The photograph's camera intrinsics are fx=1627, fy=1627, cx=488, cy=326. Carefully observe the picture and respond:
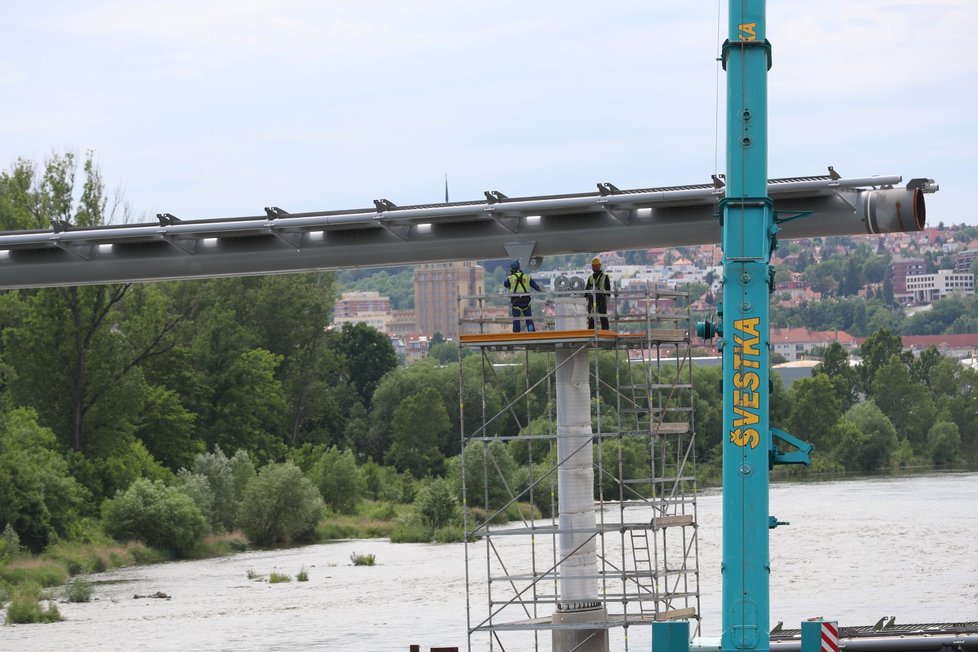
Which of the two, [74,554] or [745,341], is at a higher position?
[745,341]

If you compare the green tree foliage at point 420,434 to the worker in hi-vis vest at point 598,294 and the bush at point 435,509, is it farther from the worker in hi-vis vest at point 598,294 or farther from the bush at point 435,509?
the worker in hi-vis vest at point 598,294

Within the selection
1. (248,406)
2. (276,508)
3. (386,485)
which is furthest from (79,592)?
(248,406)

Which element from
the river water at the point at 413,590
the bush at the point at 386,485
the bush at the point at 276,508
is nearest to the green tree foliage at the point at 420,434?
the bush at the point at 386,485

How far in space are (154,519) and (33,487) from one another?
6.26 meters

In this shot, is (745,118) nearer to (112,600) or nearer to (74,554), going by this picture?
(112,600)

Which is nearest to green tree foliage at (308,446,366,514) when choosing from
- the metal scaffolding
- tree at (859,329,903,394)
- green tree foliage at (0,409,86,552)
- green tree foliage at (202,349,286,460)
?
green tree foliage at (202,349,286,460)

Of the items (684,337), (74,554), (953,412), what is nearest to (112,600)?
(74,554)

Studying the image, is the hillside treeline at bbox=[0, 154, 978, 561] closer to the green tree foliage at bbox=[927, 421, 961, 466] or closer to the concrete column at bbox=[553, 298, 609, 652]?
the green tree foliage at bbox=[927, 421, 961, 466]

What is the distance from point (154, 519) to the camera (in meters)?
70.8

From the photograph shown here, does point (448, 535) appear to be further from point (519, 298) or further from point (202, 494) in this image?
point (519, 298)

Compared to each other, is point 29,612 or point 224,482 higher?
point 224,482

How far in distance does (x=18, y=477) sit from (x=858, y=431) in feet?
203

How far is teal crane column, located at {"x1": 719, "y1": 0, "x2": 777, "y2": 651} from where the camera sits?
1867cm

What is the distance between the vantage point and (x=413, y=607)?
50094mm
